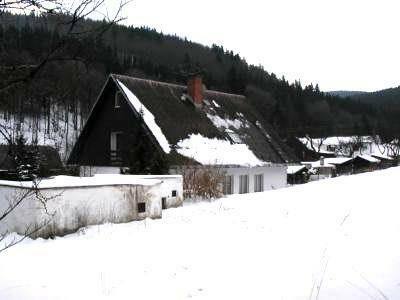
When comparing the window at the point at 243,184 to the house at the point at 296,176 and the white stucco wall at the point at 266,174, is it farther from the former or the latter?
the house at the point at 296,176

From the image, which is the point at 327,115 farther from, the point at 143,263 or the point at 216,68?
the point at 143,263

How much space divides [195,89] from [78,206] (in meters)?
20.9

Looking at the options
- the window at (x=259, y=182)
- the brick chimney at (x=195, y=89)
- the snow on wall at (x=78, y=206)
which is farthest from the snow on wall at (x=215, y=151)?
the snow on wall at (x=78, y=206)

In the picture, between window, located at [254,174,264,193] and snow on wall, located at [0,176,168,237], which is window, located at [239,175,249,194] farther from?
snow on wall, located at [0,176,168,237]

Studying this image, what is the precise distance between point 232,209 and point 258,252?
5712 millimetres

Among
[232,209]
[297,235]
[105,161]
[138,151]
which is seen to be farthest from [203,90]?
[297,235]

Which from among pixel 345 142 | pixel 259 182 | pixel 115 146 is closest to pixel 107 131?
pixel 115 146

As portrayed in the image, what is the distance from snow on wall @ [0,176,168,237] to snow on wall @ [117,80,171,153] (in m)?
12.5

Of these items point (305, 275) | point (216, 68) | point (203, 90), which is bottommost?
point (305, 275)

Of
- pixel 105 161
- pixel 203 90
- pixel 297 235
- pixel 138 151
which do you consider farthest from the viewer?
pixel 203 90

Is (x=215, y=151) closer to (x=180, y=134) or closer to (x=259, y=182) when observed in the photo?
(x=180, y=134)

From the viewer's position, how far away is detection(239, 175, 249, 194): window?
29609 millimetres

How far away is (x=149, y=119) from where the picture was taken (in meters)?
26.4

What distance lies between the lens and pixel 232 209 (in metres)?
14.3
